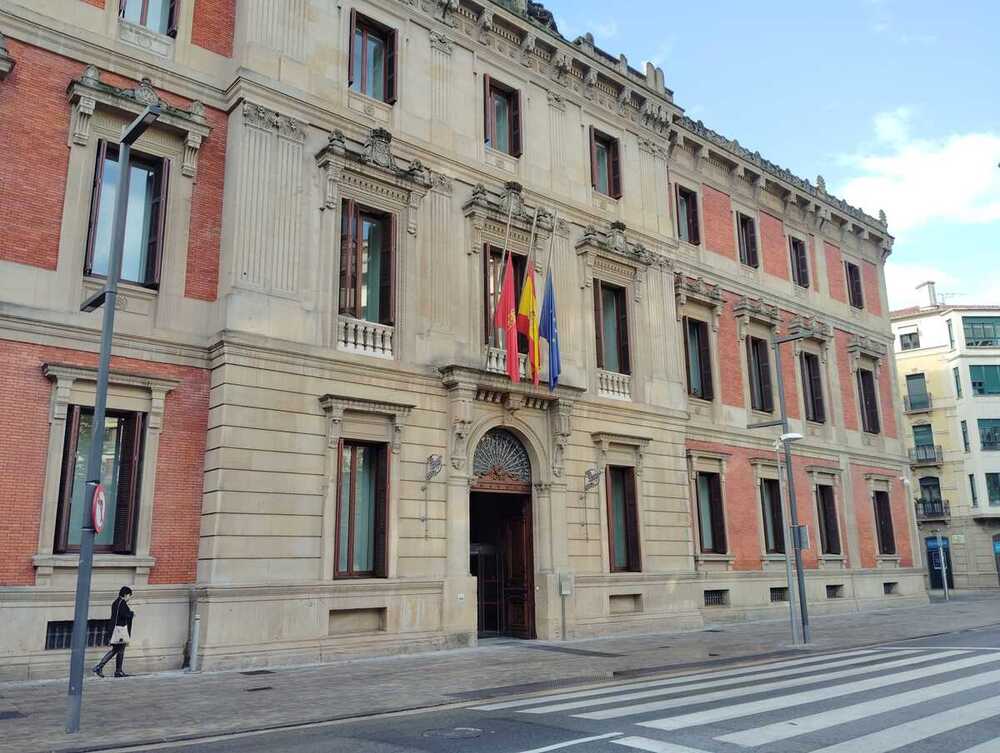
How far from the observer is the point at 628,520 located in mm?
23219

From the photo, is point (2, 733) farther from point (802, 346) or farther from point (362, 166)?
point (802, 346)

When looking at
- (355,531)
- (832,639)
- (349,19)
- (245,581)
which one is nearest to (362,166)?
(349,19)

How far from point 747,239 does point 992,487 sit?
3086 centimetres

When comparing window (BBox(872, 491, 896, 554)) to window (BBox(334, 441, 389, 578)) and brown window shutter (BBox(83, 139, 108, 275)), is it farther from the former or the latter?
brown window shutter (BBox(83, 139, 108, 275))

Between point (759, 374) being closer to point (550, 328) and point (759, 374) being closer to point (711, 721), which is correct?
point (550, 328)

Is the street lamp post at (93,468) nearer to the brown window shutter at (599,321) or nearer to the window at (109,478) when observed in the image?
the window at (109,478)

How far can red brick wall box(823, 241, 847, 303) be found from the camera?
35.1 m

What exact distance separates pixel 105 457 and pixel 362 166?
8.41m

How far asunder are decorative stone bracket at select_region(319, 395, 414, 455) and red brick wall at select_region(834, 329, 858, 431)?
22.4 meters

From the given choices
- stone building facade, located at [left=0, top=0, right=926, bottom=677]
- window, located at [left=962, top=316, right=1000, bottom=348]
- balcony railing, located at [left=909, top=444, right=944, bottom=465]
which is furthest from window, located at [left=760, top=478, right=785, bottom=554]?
window, located at [left=962, top=316, right=1000, bottom=348]

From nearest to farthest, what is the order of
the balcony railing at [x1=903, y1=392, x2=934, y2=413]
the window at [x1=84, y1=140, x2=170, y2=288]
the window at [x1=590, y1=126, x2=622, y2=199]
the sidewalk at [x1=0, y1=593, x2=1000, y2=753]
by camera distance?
the sidewalk at [x1=0, y1=593, x2=1000, y2=753] → the window at [x1=84, y1=140, x2=170, y2=288] → the window at [x1=590, y1=126, x2=622, y2=199] → the balcony railing at [x1=903, y1=392, x2=934, y2=413]

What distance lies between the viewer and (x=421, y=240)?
65.0ft

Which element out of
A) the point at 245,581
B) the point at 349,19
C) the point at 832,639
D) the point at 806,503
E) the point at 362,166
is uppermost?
the point at 349,19

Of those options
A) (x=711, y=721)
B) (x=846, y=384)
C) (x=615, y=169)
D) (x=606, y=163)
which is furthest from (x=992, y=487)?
(x=711, y=721)
